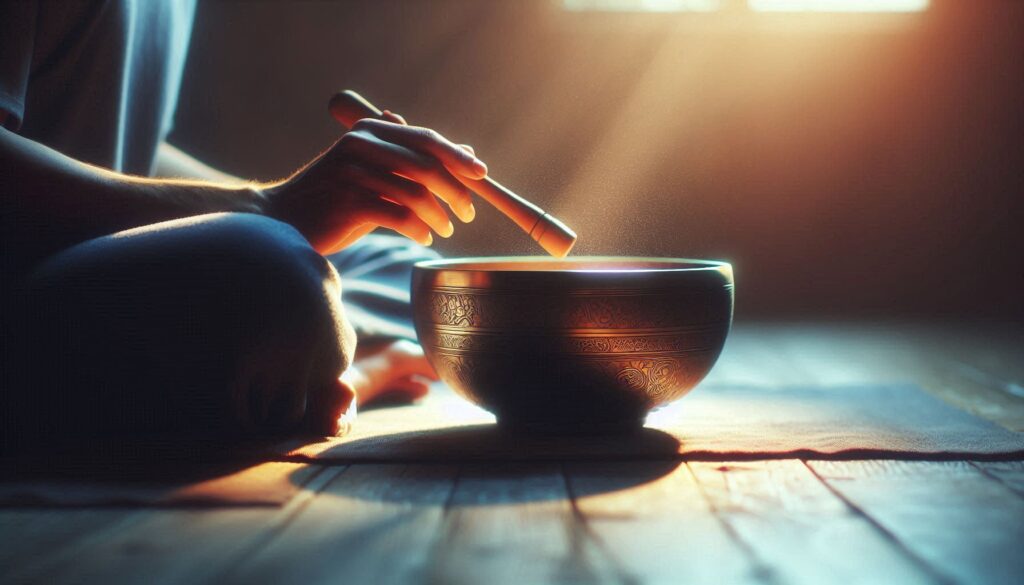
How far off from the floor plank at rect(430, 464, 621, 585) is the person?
0.69ft

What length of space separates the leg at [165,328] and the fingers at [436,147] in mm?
153

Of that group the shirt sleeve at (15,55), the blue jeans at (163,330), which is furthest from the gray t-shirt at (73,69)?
the blue jeans at (163,330)

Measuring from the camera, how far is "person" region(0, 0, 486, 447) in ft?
2.45

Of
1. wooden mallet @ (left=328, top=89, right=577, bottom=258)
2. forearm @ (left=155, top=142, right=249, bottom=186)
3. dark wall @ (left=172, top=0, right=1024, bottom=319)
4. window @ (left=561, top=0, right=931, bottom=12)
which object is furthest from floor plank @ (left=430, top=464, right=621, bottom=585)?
window @ (left=561, top=0, right=931, bottom=12)

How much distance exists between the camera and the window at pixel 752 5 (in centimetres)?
248

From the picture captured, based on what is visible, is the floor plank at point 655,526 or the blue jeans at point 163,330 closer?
the floor plank at point 655,526

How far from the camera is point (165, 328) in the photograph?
29.4 inches

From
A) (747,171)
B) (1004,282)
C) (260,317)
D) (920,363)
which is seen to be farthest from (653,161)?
(260,317)

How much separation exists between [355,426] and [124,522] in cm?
34

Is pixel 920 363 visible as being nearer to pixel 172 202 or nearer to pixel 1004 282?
pixel 172 202

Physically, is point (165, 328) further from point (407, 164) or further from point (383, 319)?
point (383, 319)

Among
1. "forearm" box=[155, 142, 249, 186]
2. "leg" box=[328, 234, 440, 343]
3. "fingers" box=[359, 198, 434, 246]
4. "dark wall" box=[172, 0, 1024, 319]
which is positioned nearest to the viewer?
"fingers" box=[359, 198, 434, 246]

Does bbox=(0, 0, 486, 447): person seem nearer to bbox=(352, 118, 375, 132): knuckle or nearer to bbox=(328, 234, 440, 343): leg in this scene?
bbox=(352, 118, 375, 132): knuckle

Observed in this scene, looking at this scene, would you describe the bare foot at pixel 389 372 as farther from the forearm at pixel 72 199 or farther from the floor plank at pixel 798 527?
the floor plank at pixel 798 527
